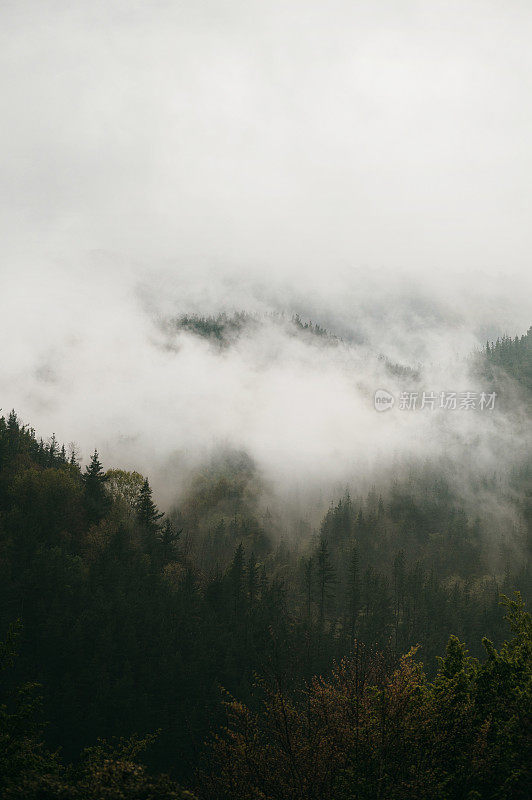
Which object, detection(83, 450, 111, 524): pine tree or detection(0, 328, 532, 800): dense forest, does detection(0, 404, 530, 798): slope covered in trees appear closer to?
detection(0, 328, 532, 800): dense forest

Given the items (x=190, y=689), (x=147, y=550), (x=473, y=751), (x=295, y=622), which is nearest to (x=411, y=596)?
(x=295, y=622)

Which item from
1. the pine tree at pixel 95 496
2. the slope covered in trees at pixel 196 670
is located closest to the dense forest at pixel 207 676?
the slope covered in trees at pixel 196 670

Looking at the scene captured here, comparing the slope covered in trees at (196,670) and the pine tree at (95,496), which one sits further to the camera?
the pine tree at (95,496)

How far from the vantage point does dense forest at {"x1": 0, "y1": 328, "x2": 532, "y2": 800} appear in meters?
20.3

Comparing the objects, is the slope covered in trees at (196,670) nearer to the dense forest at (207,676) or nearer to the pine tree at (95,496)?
the dense forest at (207,676)

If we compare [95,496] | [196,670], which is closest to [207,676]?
[196,670]

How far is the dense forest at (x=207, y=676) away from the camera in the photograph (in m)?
20.3

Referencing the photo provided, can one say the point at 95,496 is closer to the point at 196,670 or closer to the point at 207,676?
the point at 196,670

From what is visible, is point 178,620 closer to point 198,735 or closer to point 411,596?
point 198,735

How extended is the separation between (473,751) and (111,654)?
51.1 m

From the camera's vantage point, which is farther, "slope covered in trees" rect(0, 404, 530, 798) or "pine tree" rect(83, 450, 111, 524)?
"pine tree" rect(83, 450, 111, 524)

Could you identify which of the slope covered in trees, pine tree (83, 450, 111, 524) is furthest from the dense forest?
pine tree (83, 450, 111, 524)

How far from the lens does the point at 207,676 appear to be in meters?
66.2

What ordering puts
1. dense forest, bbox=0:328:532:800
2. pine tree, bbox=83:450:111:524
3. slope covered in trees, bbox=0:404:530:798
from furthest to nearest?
pine tree, bbox=83:450:111:524 < slope covered in trees, bbox=0:404:530:798 < dense forest, bbox=0:328:532:800
